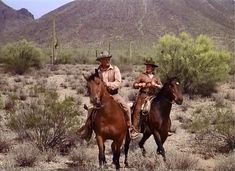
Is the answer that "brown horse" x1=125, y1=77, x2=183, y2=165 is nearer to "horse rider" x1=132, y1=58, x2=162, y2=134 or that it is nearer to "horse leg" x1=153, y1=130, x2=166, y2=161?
"horse leg" x1=153, y1=130, x2=166, y2=161

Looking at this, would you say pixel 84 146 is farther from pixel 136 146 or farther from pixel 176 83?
pixel 176 83

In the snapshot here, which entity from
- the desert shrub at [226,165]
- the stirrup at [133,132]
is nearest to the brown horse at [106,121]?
the stirrup at [133,132]

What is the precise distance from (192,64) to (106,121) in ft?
59.6

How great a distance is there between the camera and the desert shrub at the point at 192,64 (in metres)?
27.2

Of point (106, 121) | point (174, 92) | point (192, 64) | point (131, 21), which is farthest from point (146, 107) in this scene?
point (131, 21)

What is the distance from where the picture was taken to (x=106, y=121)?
10125 mm

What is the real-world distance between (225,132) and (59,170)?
5330mm

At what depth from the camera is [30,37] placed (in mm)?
101562

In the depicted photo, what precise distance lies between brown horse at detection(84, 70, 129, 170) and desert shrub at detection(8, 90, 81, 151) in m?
2.86

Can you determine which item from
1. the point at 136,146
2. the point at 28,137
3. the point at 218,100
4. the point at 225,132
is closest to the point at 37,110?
the point at 28,137

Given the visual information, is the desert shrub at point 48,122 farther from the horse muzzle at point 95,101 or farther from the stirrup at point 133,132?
the horse muzzle at point 95,101

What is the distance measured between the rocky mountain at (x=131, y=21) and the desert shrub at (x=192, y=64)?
59252 mm

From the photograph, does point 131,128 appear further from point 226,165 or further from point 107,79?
point 226,165

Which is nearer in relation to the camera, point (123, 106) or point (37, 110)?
point (123, 106)
